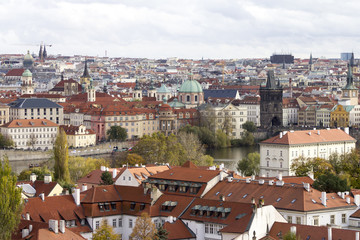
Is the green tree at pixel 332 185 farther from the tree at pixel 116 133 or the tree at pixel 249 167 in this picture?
the tree at pixel 116 133

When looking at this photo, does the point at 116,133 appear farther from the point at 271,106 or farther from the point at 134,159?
the point at 134,159

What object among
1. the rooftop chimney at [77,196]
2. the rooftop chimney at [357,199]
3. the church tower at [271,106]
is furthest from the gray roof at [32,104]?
the rooftop chimney at [357,199]

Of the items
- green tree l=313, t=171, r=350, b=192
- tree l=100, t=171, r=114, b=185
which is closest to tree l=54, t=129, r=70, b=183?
tree l=100, t=171, r=114, b=185

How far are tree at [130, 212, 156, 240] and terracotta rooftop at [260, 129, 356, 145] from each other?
92.8 feet

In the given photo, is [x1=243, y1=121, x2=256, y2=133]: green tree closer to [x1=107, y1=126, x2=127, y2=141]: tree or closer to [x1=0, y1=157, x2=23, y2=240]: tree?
[x1=107, y1=126, x2=127, y2=141]: tree

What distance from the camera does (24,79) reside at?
145 meters

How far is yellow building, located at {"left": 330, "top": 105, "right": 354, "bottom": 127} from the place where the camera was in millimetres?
118238

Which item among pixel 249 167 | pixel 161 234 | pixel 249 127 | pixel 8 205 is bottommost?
pixel 249 127

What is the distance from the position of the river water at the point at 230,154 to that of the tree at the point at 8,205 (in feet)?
128

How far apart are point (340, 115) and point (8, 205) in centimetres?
8798

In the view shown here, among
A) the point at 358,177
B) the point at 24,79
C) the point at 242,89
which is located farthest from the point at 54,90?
the point at 358,177

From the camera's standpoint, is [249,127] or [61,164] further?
[249,127]

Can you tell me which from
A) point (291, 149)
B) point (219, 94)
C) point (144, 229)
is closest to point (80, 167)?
point (291, 149)

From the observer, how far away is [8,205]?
1366 inches
